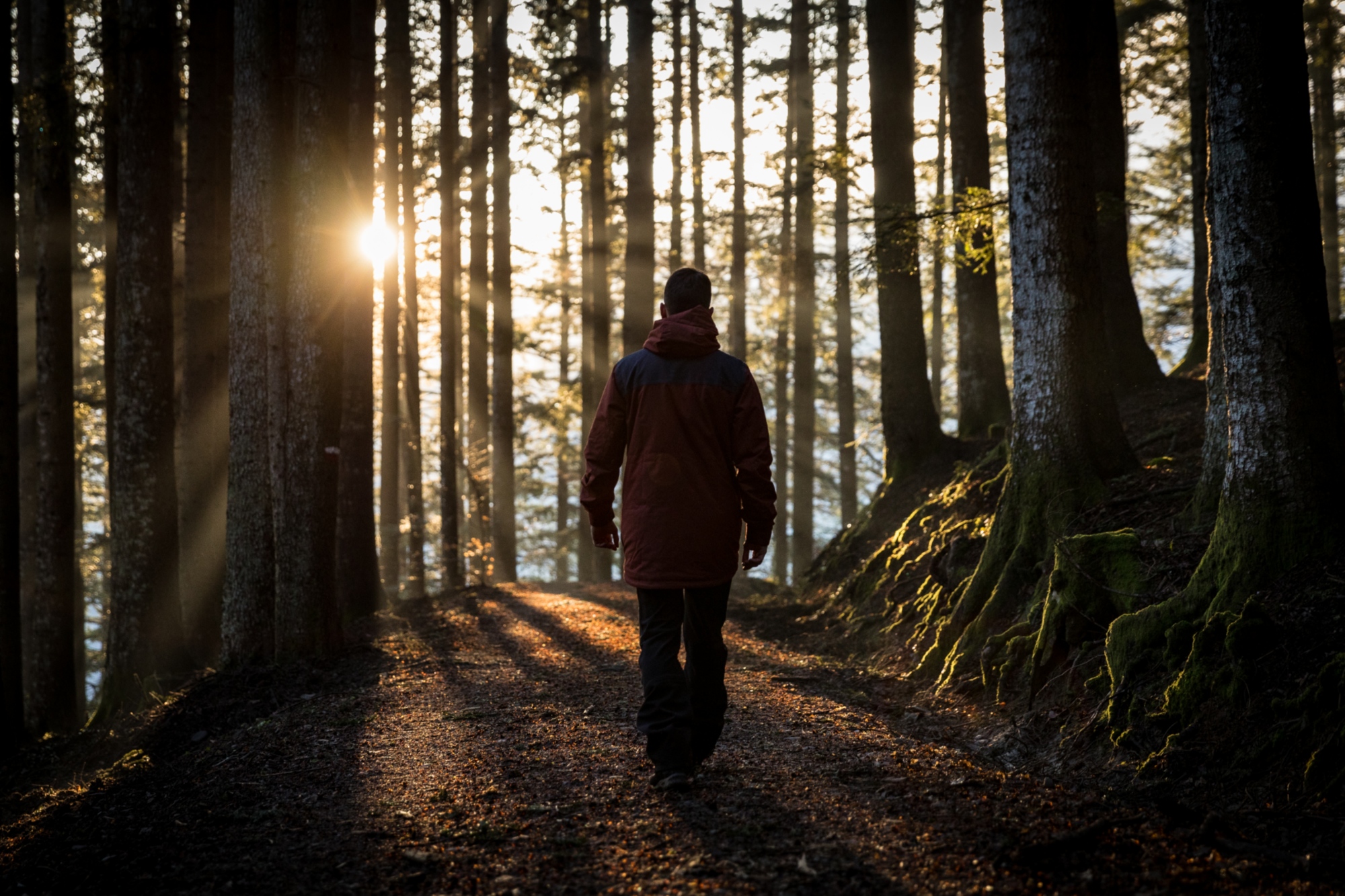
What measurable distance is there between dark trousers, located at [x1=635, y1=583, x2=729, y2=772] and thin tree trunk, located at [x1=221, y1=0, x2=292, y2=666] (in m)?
5.24

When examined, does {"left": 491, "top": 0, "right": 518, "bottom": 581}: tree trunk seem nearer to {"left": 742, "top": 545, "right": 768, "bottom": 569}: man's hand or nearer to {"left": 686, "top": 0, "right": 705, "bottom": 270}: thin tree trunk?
{"left": 686, "top": 0, "right": 705, "bottom": 270}: thin tree trunk

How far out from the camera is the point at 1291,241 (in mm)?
4645

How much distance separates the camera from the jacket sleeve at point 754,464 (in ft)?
14.1

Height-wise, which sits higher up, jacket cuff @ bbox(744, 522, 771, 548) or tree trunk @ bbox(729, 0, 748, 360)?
tree trunk @ bbox(729, 0, 748, 360)

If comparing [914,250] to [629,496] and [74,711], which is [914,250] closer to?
[629,496]

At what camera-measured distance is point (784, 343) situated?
2527 cm

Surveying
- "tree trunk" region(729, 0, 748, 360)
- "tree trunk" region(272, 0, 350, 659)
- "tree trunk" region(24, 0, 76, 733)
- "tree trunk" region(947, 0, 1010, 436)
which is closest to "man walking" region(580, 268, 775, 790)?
"tree trunk" region(272, 0, 350, 659)

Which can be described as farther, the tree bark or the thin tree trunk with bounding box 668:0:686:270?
the thin tree trunk with bounding box 668:0:686:270

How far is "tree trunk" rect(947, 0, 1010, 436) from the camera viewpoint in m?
11.9

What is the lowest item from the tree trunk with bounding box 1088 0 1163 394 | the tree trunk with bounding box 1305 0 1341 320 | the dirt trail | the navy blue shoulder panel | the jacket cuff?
the dirt trail

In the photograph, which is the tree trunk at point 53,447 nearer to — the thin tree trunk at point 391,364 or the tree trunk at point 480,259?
the thin tree trunk at point 391,364

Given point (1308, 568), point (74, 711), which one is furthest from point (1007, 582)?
point (74, 711)

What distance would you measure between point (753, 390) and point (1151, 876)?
2.56 meters

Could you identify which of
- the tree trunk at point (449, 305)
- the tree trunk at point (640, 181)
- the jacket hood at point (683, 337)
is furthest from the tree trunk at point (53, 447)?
the jacket hood at point (683, 337)
